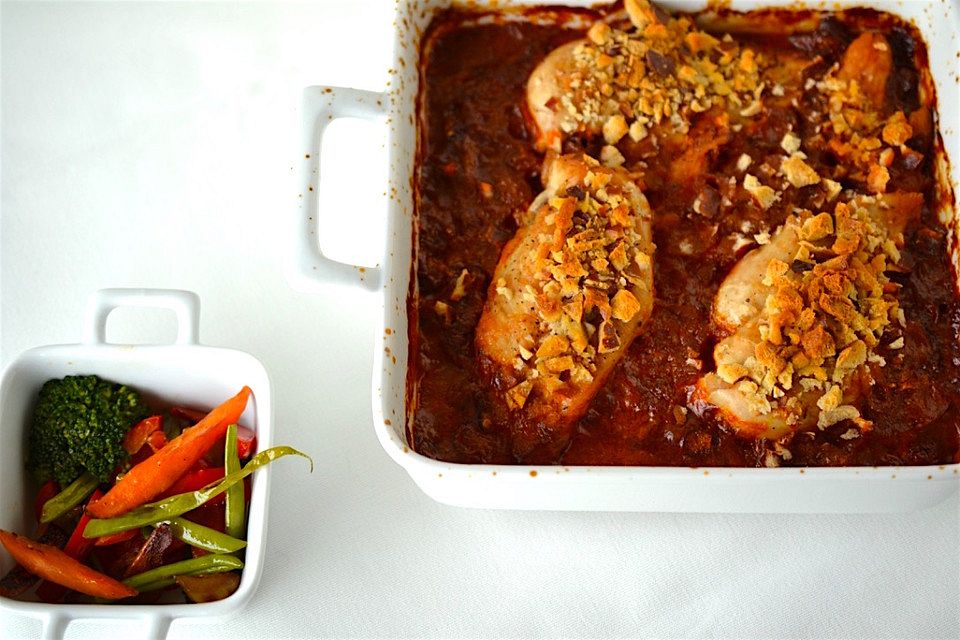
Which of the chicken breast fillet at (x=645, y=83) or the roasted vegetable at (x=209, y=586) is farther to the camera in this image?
the chicken breast fillet at (x=645, y=83)

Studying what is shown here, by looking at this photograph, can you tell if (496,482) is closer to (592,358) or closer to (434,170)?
(592,358)

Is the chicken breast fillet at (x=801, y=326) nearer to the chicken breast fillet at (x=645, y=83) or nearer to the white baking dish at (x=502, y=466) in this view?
the white baking dish at (x=502, y=466)

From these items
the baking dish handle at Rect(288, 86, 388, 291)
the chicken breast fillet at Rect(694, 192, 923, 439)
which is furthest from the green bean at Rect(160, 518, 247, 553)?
the chicken breast fillet at Rect(694, 192, 923, 439)

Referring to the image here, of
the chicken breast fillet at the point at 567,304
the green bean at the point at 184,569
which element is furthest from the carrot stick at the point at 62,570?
the chicken breast fillet at the point at 567,304

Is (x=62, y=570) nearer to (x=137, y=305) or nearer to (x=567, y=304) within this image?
(x=137, y=305)

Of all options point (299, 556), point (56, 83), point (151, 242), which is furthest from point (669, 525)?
point (56, 83)

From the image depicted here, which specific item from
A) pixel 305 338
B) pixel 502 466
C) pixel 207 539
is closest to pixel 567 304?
pixel 502 466

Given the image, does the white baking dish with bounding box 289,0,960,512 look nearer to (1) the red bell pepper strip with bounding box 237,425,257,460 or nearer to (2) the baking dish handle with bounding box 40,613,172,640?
(1) the red bell pepper strip with bounding box 237,425,257,460
